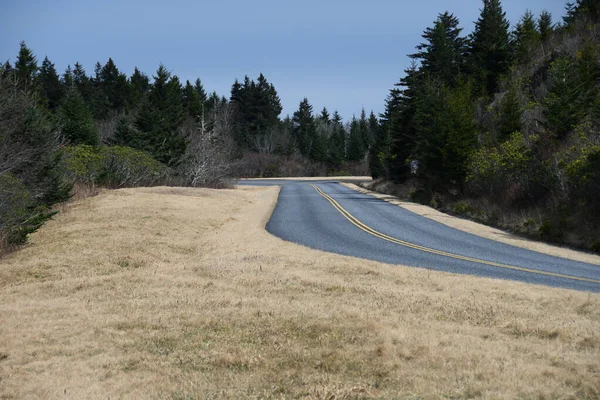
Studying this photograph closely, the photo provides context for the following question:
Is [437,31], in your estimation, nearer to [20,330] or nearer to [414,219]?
[414,219]

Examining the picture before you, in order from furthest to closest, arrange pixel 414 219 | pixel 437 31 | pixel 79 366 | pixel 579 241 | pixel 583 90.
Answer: pixel 437 31, pixel 583 90, pixel 414 219, pixel 579 241, pixel 79 366

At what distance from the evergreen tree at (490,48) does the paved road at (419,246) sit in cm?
2665

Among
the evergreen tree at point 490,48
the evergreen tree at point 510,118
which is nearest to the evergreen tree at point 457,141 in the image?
the evergreen tree at point 510,118

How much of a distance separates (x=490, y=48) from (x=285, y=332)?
47.3 m

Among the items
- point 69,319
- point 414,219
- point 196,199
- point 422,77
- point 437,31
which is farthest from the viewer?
point 437,31

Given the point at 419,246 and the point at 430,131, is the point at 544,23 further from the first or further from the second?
the point at 419,246

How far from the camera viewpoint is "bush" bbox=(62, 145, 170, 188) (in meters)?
32.7

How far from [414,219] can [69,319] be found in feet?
60.2

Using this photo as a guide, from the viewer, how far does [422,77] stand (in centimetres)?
4375

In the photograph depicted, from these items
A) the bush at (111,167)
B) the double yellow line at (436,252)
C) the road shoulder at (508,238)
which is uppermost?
the bush at (111,167)

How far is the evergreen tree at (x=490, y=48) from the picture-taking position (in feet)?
154

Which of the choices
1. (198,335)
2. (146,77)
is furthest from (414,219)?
(146,77)

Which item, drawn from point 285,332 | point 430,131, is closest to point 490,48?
point 430,131

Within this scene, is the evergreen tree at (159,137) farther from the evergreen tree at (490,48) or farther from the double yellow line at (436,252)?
the evergreen tree at (490,48)
